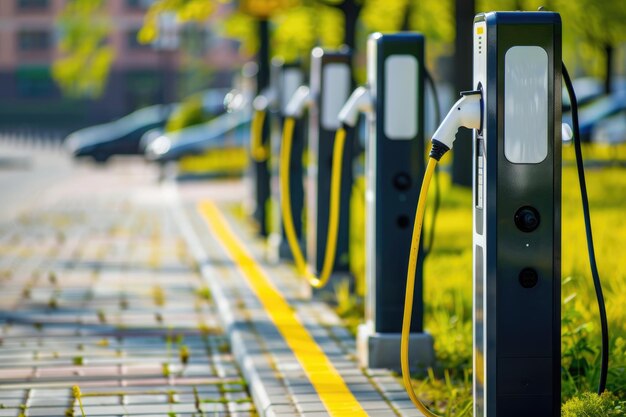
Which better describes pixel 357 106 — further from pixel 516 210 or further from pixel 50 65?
A: pixel 50 65

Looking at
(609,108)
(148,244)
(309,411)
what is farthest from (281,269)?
(609,108)

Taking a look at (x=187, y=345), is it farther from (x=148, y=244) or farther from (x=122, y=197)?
(x=122, y=197)

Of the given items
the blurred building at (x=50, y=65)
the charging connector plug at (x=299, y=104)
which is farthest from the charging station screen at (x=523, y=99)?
the blurred building at (x=50, y=65)

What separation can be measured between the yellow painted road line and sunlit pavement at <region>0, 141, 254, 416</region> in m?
0.35

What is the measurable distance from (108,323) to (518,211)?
14.5ft

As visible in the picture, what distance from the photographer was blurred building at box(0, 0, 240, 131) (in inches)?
2714

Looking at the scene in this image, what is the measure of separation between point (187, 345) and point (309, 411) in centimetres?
223

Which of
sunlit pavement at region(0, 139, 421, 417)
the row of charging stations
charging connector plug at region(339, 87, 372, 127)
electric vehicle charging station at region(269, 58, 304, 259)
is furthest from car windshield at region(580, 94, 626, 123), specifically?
the row of charging stations

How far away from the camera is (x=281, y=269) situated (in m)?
9.93

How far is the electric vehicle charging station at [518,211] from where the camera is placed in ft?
13.7

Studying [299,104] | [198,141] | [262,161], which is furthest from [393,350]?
[198,141]

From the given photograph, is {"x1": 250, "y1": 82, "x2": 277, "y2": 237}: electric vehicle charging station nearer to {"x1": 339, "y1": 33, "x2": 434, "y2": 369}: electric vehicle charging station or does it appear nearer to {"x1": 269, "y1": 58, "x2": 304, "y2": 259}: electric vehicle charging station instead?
{"x1": 269, "y1": 58, "x2": 304, "y2": 259}: electric vehicle charging station

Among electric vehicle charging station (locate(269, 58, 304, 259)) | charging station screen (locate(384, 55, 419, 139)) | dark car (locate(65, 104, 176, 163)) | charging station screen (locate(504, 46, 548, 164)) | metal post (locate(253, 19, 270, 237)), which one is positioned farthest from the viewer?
dark car (locate(65, 104, 176, 163))

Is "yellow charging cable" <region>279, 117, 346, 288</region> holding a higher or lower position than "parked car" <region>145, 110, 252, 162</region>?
lower
